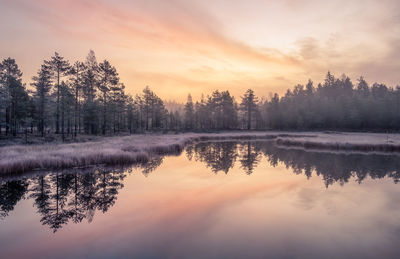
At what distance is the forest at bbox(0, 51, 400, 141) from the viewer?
153 ft

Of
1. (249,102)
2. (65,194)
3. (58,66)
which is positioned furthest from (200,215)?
(249,102)

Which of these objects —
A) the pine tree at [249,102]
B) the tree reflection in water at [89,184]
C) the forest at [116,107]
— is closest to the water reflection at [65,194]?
the tree reflection in water at [89,184]

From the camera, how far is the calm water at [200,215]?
A: 787cm

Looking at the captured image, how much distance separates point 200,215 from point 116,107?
5598cm

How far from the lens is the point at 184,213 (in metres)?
11.5

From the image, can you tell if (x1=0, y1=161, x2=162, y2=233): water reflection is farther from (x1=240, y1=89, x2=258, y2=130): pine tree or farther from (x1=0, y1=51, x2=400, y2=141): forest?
(x1=240, y1=89, x2=258, y2=130): pine tree

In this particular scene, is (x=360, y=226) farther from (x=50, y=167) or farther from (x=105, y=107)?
(x=105, y=107)

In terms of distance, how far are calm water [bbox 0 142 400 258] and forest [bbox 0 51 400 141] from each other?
29.1 meters

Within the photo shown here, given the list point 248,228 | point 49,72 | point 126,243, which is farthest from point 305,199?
point 49,72

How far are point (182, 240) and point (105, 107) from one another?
48183mm

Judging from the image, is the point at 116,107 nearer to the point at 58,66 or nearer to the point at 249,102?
the point at 58,66

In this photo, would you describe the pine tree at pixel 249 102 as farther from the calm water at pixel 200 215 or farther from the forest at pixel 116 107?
the calm water at pixel 200 215

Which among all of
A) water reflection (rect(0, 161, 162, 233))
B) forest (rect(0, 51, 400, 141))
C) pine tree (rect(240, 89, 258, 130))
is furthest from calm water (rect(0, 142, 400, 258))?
pine tree (rect(240, 89, 258, 130))

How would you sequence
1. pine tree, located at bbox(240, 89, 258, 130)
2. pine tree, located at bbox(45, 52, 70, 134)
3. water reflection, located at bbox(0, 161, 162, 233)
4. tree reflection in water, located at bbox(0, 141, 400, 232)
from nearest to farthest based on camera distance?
water reflection, located at bbox(0, 161, 162, 233)
tree reflection in water, located at bbox(0, 141, 400, 232)
pine tree, located at bbox(45, 52, 70, 134)
pine tree, located at bbox(240, 89, 258, 130)
